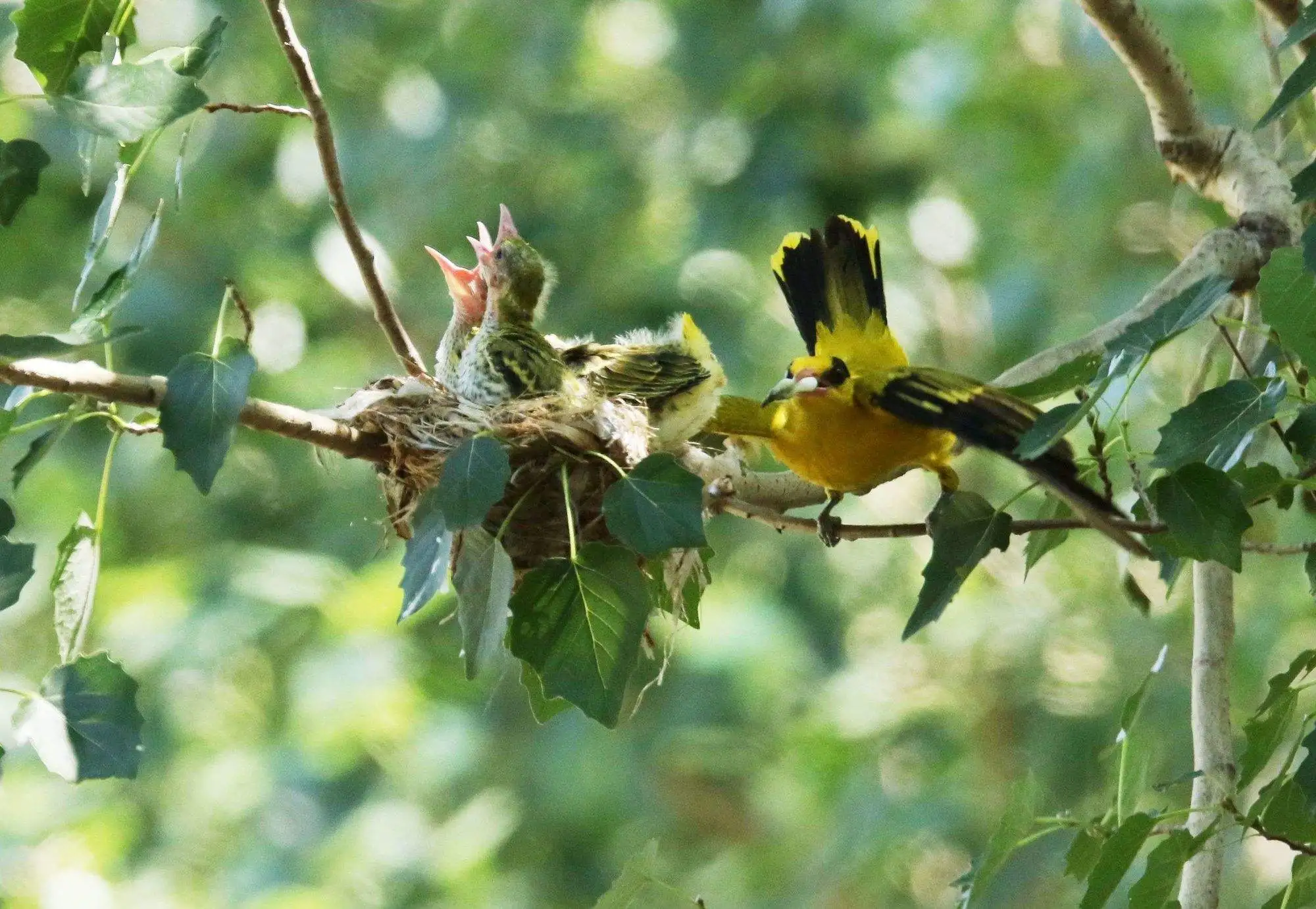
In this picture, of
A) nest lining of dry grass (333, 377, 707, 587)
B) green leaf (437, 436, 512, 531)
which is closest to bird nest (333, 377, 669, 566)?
nest lining of dry grass (333, 377, 707, 587)

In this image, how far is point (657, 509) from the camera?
6.09ft

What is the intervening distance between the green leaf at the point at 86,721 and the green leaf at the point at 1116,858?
1120mm

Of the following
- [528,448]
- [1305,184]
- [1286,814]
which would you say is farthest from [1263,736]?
[528,448]

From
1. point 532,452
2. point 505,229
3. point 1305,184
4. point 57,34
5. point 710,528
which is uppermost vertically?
point 1305,184

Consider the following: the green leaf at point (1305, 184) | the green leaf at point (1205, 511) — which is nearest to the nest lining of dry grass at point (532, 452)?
the green leaf at point (1205, 511)

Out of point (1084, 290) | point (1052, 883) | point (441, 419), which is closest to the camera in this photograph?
point (441, 419)

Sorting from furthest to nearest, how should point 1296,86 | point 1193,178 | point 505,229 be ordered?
1. point 505,229
2. point 1193,178
3. point 1296,86

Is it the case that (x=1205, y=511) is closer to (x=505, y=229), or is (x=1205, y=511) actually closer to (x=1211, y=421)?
(x=1211, y=421)

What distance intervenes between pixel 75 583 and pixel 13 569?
0.73 feet

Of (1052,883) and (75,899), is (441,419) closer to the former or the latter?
(1052,883)

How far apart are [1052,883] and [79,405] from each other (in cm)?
568

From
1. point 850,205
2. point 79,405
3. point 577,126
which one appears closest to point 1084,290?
point 850,205

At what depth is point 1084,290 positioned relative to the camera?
8.32 metres

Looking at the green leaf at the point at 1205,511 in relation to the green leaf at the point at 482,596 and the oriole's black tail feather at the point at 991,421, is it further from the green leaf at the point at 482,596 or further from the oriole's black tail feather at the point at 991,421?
the green leaf at the point at 482,596
